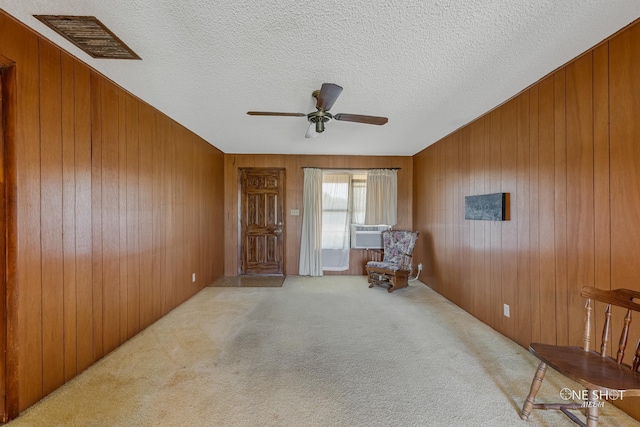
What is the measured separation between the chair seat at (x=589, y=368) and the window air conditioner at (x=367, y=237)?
368cm

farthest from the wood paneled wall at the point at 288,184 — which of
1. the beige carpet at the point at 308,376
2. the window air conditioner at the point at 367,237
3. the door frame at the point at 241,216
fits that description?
the beige carpet at the point at 308,376

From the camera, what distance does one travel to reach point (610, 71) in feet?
5.70

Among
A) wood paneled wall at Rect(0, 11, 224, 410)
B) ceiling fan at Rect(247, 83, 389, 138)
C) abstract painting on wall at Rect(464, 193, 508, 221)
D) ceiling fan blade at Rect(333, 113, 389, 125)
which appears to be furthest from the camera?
abstract painting on wall at Rect(464, 193, 508, 221)

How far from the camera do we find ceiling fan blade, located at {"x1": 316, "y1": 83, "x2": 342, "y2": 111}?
1.98 m

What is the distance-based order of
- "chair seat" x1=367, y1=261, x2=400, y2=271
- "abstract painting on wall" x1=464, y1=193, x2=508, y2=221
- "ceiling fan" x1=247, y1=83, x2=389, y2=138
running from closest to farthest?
"ceiling fan" x1=247, y1=83, x2=389, y2=138
"abstract painting on wall" x1=464, y1=193, x2=508, y2=221
"chair seat" x1=367, y1=261, x2=400, y2=271

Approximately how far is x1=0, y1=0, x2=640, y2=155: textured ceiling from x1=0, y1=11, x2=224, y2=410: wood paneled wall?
26 cm

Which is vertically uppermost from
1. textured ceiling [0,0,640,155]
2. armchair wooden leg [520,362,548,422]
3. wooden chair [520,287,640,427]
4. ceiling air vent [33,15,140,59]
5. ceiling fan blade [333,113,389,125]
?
ceiling air vent [33,15,140,59]

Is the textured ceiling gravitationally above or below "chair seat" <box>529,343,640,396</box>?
above

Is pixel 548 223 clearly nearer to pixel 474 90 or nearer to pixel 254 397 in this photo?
pixel 474 90

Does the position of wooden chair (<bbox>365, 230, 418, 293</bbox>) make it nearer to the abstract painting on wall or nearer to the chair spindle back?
the abstract painting on wall

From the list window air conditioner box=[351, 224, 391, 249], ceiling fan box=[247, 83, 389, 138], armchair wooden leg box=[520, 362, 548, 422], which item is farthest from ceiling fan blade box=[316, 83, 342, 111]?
window air conditioner box=[351, 224, 391, 249]

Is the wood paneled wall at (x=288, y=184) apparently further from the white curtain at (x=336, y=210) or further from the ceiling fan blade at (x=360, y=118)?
the ceiling fan blade at (x=360, y=118)

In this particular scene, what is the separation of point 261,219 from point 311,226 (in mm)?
1034

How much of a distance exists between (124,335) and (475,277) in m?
3.85
